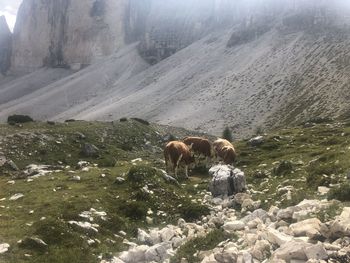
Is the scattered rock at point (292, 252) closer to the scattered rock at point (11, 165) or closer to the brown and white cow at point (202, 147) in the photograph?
the brown and white cow at point (202, 147)

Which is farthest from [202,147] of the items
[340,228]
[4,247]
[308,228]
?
[340,228]

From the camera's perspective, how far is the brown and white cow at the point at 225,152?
111 ft

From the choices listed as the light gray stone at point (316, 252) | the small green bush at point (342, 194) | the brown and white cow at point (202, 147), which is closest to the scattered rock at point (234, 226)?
the small green bush at point (342, 194)

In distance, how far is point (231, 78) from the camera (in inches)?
5285

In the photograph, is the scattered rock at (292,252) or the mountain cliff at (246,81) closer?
the scattered rock at (292,252)

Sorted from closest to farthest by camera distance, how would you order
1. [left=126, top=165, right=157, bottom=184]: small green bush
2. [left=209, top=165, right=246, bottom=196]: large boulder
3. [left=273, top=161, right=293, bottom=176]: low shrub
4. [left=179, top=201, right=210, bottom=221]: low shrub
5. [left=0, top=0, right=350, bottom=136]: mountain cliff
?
[left=179, top=201, right=210, bottom=221]: low shrub
[left=209, top=165, right=246, bottom=196]: large boulder
[left=126, top=165, right=157, bottom=184]: small green bush
[left=273, top=161, right=293, bottom=176]: low shrub
[left=0, top=0, right=350, bottom=136]: mountain cliff

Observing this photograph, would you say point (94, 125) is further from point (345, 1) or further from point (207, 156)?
point (345, 1)

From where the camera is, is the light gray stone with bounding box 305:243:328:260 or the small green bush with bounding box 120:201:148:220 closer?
the light gray stone with bounding box 305:243:328:260

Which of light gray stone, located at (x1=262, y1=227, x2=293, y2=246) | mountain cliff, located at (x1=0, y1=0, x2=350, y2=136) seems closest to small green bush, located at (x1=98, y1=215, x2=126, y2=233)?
light gray stone, located at (x1=262, y1=227, x2=293, y2=246)

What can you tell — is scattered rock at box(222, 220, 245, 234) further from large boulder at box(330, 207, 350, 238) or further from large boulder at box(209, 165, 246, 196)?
large boulder at box(209, 165, 246, 196)

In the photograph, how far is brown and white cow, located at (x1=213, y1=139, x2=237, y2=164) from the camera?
3394 cm

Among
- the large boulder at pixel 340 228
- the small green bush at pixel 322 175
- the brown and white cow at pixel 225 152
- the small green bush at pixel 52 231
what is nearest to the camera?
the large boulder at pixel 340 228

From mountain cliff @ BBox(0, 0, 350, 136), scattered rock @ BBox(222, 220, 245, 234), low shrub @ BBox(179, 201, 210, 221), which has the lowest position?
mountain cliff @ BBox(0, 0, 350, 136)

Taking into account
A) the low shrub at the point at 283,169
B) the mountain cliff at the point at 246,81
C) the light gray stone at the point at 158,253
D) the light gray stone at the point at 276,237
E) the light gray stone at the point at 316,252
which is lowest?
the mountain cliff at the point at 246,81
